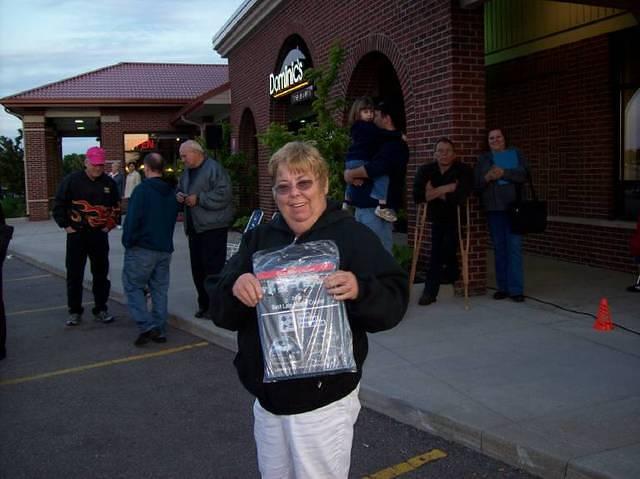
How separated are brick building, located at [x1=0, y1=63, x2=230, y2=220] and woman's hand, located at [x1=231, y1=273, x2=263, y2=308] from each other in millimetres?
22242

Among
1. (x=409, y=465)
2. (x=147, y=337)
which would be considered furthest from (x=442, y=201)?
(x=409, y=465)

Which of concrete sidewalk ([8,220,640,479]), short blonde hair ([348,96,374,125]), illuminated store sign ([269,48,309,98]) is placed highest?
illuminated store sign ([269,48,309,98])

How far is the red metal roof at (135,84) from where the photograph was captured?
26.3 metres

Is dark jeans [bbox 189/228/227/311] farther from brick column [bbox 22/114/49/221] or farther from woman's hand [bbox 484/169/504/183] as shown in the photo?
brick column [bbox 22/114/49/221]

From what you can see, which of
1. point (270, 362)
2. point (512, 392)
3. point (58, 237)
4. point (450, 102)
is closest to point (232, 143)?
point (58, 237)

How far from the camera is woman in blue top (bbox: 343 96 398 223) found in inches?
257

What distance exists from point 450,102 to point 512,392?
4.05 m

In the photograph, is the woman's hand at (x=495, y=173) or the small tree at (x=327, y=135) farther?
the small tree at (x=327, y=135)

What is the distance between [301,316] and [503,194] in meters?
5.61

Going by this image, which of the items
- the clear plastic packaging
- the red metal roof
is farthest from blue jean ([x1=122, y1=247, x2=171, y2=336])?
the red metal roof

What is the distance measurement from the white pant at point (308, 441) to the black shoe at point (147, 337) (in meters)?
4.69

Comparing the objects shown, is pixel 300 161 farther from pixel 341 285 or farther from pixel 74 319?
pixel 74 319

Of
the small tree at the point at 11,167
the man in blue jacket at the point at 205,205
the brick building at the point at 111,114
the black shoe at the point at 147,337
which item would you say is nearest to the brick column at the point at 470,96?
the man in blue jacket at the point at 205,205

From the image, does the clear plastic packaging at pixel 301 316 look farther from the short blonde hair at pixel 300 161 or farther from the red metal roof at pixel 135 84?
the red metal roof at pixel 135 84
